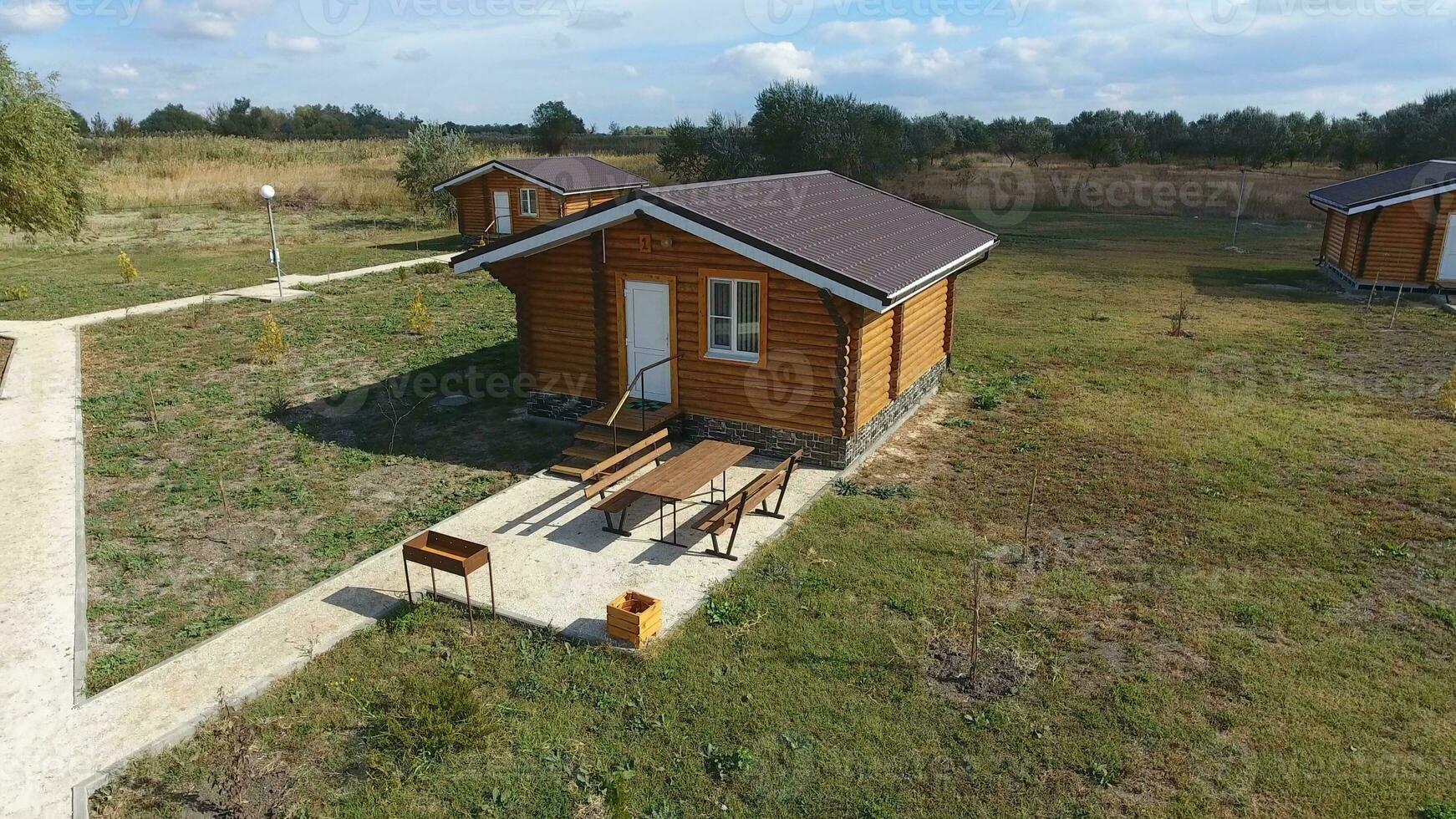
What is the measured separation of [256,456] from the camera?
12.4 meters

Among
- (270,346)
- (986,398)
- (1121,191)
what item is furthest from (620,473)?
(1121,191)

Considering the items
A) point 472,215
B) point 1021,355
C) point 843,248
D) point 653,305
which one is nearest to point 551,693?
Result: point 653,305

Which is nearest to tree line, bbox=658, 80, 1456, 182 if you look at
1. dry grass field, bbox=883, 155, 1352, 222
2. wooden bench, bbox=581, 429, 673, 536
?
dry grass field, bbox=883, 155, 1352, 222

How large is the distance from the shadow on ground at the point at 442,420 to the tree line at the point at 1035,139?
35.9 meters

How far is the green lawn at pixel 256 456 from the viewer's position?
8734mm

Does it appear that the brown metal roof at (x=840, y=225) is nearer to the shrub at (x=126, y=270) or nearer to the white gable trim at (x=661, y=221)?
the white gable trim at (x=661, y=221)

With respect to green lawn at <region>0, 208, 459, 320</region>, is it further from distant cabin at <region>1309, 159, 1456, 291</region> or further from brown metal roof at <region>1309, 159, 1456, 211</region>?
distant cabin at <region>1309, 159, 1456, 291</region>

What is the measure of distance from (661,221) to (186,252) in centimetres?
2840

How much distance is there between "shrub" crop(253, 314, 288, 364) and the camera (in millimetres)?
16859

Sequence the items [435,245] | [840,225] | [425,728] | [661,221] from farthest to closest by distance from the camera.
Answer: [435,245] → [840,225] → [661,221] → [425,728]

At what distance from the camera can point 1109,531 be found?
10016mm

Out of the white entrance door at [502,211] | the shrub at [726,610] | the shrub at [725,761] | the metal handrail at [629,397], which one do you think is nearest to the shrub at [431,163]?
the white entrance door at [502,211]

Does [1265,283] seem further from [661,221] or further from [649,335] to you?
[661,221]

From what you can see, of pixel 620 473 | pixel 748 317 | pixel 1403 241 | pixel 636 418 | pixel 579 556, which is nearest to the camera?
pixel 579 556
